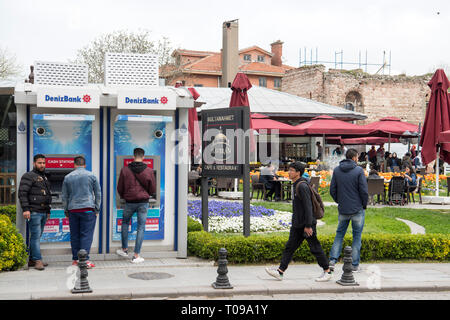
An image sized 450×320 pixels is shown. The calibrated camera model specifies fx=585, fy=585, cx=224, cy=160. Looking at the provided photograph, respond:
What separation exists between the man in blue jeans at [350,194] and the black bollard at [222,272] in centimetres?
189

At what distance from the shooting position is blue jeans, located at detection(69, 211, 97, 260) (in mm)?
9055

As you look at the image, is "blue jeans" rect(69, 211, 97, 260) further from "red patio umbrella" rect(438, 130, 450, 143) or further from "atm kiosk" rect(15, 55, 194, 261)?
"red patio umbrella" rect(438, 130, 450, 143)

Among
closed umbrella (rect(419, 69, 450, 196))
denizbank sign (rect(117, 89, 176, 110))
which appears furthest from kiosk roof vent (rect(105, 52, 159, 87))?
closed umbrella (rect(419, 69, 450, 196))

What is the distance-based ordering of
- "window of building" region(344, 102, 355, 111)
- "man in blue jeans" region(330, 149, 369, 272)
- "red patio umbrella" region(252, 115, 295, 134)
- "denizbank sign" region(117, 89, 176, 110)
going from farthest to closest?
"window of building" region(344, 102, 355, 111), "red patio umbrella" region(252, 115, 295, 134), "denizbank sign" region(117, 89, 176, 110), "man in blue jeans" region(330, 149, 369, 272)

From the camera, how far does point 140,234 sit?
958 cm

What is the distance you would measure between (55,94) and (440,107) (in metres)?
12.2

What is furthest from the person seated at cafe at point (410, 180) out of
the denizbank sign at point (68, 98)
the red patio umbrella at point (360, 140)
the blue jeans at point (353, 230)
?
the red patio umbrella at point (360, 140)

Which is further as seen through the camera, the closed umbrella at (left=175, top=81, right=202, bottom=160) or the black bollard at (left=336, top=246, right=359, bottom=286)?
the closed umbrella at (left=175, top=81, right=202, bottom=160)

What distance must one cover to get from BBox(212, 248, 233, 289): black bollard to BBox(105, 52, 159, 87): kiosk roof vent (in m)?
3.99

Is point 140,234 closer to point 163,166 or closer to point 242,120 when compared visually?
point 163,166

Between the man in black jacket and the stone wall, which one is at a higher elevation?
the stone wall

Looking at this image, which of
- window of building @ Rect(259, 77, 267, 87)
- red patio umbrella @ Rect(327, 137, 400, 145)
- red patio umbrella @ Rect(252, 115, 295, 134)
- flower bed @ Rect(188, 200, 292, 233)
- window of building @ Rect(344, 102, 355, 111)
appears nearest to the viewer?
flower bed @ Rect(188, 200, 292, 233)

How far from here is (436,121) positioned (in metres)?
17.2

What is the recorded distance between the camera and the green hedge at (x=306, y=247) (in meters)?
9.68
